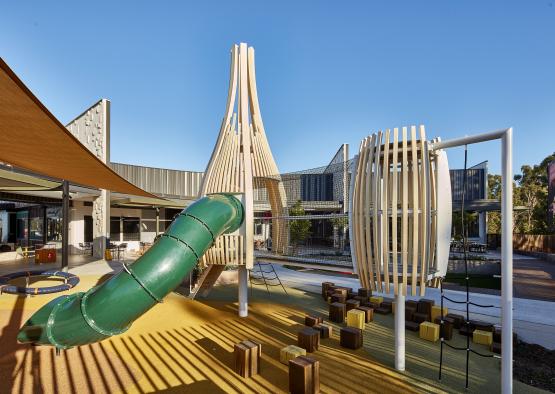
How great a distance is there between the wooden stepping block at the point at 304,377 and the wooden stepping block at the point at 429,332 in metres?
4.07

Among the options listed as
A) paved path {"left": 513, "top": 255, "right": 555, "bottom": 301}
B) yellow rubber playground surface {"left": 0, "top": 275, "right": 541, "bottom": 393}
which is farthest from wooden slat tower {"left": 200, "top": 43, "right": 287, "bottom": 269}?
paved path {"left": 513, "top": 255, "right": 555, "bottom": 301}

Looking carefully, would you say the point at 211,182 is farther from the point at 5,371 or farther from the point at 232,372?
the point at 5,371

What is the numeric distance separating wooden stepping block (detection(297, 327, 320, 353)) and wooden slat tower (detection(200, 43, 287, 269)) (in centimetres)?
244

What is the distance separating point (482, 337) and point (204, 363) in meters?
6.58

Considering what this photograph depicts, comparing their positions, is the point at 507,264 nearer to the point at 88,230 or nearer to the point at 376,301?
the point at 376,301

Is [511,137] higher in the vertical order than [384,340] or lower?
higher

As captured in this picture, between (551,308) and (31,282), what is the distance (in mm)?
19326

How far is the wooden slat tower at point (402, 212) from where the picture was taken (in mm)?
5590

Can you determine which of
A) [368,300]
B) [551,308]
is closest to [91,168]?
[368,300]

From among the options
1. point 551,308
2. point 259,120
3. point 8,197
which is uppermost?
point 259,120

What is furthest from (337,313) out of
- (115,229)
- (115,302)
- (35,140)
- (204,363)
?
(115,229)

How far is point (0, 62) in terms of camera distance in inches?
97.4

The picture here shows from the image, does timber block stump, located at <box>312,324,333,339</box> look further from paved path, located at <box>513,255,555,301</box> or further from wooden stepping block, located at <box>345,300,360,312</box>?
paved path, located at <box>513,255,555,301</box>

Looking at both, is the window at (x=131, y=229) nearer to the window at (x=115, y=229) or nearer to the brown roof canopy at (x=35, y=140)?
the window at (x=115, y=229)
